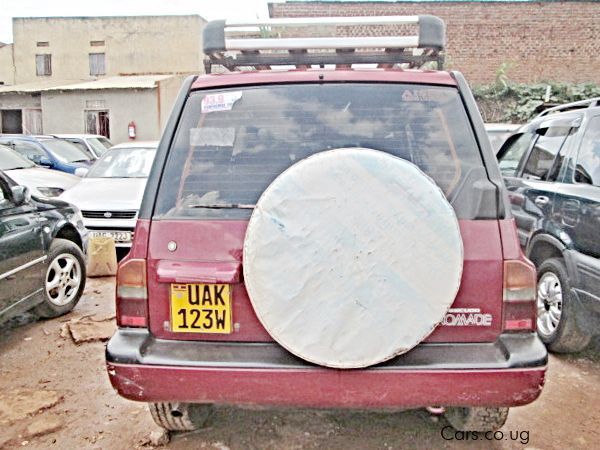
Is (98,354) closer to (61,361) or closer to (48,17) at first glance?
(61,361)

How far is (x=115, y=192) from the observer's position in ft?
22.6

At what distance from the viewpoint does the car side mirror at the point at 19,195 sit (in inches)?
160

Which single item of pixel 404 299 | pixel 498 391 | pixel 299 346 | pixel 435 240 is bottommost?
pixel 498 391

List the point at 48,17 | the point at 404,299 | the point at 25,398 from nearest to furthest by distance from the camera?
the point at 404,299 → the point at 25,398 → the point at 48,17

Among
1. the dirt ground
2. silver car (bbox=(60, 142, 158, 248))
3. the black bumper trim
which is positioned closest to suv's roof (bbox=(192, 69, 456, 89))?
the black bumper trim

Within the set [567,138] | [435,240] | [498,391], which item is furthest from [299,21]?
[567,138]

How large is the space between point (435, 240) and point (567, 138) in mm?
2599

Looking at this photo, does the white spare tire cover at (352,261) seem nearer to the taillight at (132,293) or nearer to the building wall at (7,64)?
the taillight at (132,293)

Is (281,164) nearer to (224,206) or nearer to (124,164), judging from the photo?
(224,206)

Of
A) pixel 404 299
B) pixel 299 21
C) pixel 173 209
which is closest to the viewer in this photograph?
pixel 404 299

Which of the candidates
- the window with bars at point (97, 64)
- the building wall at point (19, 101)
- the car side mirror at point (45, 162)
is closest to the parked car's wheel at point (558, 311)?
the car side mirror at point (45, 162)

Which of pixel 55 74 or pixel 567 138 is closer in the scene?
pixel 567 138

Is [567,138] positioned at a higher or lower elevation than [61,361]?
higher

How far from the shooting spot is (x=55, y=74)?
2833cm
